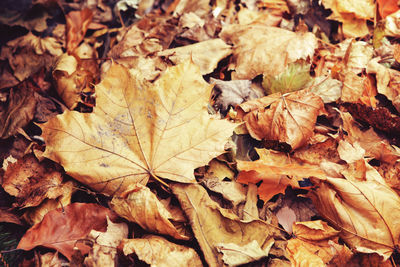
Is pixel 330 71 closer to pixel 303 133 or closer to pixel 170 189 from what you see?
pixel 303 133

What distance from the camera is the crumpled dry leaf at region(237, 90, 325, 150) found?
4.91 ft

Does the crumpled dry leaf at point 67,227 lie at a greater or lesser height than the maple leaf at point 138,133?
lesser

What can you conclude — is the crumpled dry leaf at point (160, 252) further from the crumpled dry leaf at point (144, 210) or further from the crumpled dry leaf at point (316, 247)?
the crumpled dry leaf at point (316, 247)

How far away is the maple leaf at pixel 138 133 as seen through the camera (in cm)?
134

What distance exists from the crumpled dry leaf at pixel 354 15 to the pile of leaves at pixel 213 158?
0.15 metres

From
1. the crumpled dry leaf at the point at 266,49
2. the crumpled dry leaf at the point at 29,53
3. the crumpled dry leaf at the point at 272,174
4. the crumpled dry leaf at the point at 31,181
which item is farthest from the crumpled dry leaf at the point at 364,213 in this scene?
the crumpled dry leaf at the point at 29,53

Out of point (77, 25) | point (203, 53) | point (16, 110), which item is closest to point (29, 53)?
point (77, 25)

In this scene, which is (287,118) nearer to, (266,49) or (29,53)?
(266,49)

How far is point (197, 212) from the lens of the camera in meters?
1.26

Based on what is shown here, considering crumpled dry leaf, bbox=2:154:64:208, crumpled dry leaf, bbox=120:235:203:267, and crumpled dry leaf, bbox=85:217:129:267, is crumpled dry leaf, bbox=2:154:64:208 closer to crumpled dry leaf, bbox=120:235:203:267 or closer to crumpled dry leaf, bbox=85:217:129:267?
crumpled dry leaf, bbox=85:217:129:267

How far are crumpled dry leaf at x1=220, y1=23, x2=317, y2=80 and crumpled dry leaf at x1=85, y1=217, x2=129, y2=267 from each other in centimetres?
113

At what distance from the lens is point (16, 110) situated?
5.64 feet

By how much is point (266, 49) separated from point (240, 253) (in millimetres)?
1276

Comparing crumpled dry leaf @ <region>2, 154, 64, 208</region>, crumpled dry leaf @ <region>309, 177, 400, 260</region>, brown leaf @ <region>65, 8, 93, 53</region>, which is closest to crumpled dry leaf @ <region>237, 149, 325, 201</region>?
crumpled dry leaf @ <region>309, 177, 400, 260</region>
